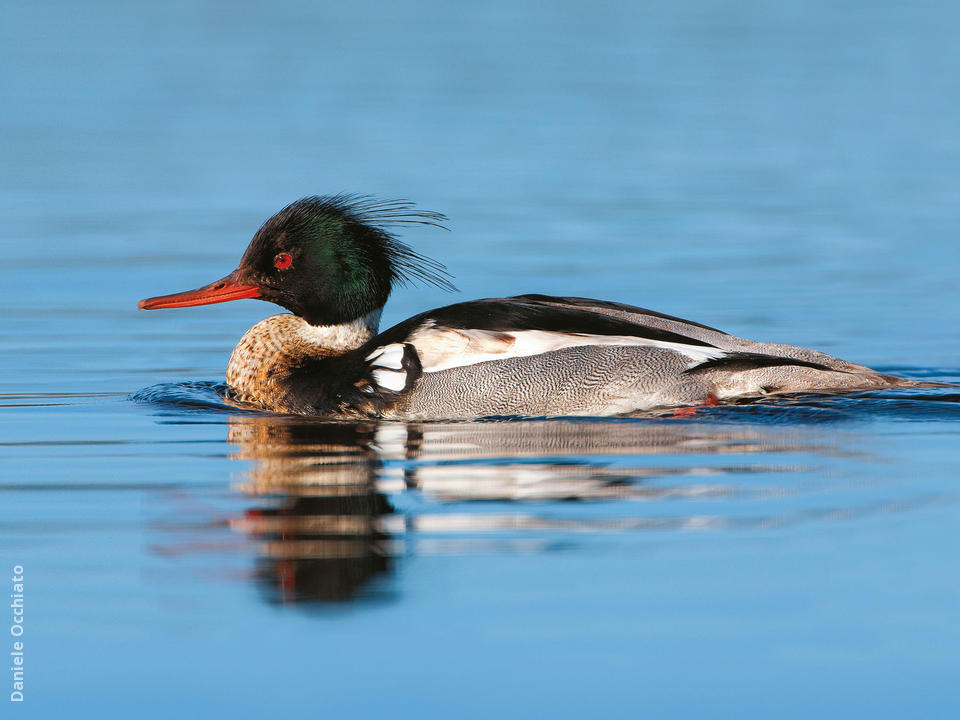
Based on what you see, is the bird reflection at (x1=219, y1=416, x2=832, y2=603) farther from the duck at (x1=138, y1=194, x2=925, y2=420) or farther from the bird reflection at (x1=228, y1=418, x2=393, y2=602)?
the duck at (x1=138, y1=194, x2=925, y2=420)

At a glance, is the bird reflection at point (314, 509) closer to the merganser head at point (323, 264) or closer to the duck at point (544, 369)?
the duck at point (544, 369)

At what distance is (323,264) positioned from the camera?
30.6 ft

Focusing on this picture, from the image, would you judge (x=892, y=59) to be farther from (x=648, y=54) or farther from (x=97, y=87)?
(x=97, y=87)

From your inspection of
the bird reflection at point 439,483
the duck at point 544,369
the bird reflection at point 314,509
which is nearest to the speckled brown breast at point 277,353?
the duck at point 544,369

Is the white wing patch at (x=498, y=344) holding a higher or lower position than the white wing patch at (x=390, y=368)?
higher

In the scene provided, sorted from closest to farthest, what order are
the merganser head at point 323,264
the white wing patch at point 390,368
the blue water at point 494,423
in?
the blue water at point 494,423 → the white wing patch at point 390,368 → the merganser head at point 323,264

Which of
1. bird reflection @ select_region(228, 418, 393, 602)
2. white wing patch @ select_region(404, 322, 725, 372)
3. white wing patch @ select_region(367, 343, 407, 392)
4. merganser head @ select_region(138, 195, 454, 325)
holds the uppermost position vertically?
merganser head @ select_region(138, 195, 454, 325)

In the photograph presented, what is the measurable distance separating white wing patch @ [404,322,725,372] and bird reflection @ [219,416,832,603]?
0.40m

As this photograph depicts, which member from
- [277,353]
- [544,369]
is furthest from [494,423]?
[277,353]

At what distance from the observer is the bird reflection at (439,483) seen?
5820mm

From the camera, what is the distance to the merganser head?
9297mm

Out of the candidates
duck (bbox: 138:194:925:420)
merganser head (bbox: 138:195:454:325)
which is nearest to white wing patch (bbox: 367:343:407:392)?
duck (bbox: 138:194:925:420)

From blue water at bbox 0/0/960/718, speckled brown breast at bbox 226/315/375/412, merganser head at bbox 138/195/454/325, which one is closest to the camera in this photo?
blue water at bbox 0/0/960/718

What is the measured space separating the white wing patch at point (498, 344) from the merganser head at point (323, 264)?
0.85m
